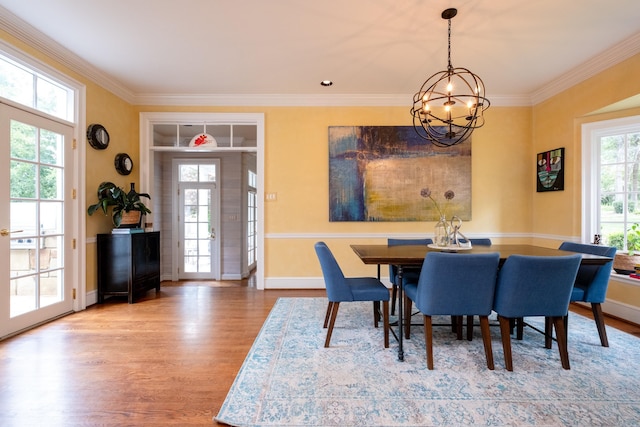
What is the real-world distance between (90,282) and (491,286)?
429 centimetres

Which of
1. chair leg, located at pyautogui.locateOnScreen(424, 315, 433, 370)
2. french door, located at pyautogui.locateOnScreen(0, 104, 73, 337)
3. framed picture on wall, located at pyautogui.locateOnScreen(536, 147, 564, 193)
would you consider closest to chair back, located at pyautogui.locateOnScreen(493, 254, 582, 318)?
chair leg, located at pyautogui.locateOnScreen(424, 315, 433, 370)

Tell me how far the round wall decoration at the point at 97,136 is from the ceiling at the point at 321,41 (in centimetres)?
60

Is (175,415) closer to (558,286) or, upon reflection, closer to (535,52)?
(558,286)

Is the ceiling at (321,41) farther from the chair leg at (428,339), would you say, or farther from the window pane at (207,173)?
the chair leg at (428,339)

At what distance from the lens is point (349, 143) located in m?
4.21

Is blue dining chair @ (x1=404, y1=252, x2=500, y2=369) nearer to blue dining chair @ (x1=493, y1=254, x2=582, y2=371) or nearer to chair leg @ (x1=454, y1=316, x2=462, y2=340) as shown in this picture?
blue dining chair @ (x1=493, y1=254, x2=582, y2=371)

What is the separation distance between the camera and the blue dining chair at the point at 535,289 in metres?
1.93

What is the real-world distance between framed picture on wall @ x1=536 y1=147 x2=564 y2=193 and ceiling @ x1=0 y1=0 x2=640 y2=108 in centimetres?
84

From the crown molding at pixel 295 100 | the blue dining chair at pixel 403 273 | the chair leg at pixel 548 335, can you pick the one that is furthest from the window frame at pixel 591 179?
the blue dining chair at pixel 403 273

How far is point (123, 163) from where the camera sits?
3.94m

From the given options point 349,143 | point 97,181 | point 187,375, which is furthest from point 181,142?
point 187,375

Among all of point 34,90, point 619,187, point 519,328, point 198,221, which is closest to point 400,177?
point 519,328

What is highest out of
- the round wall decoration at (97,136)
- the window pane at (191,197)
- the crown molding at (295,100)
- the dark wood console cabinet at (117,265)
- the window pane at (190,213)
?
the crown molding at (295,100)

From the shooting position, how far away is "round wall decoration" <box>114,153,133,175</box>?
388 cm
